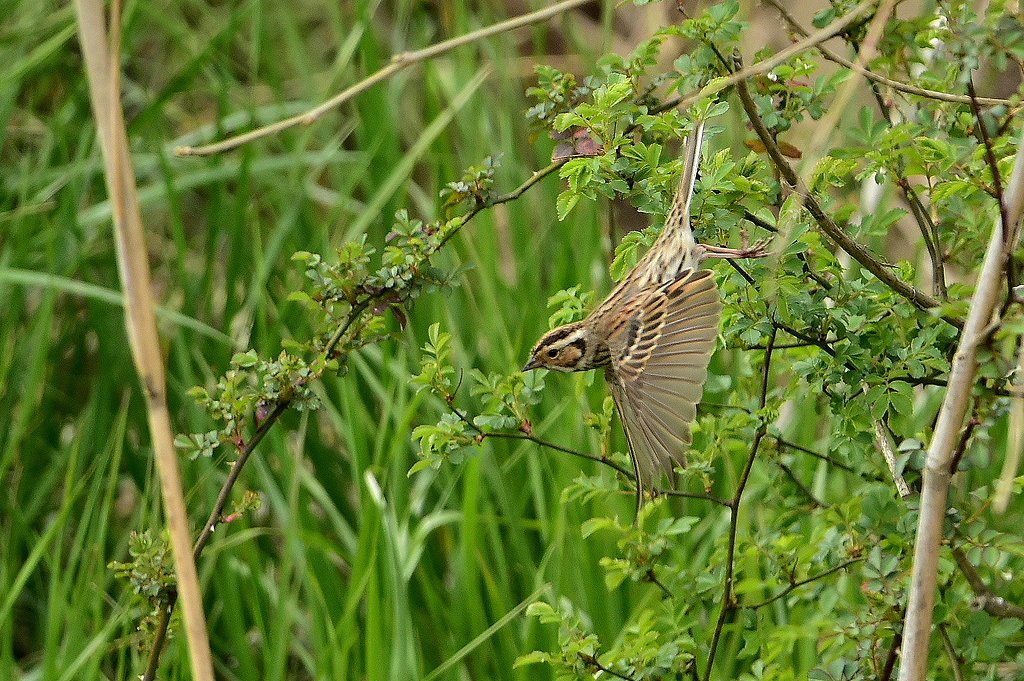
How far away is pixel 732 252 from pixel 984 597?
0.40m

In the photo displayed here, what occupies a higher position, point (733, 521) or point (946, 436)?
point (946, 436)

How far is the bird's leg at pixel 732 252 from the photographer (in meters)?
1.20

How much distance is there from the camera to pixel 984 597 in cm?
113

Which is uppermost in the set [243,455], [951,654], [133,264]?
[133,264]

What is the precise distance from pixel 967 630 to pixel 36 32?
242 cm

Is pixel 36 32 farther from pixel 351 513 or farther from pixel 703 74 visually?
pixel 703 74

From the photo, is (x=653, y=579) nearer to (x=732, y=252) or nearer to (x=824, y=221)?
(x=732, y=252)

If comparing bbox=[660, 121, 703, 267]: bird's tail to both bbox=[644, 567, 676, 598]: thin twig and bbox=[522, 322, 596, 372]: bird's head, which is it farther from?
bbox=[644, 567, 676, 598]: thin twig

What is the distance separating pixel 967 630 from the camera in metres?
1.22

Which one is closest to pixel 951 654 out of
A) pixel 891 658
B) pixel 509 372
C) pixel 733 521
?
pixel 891 658

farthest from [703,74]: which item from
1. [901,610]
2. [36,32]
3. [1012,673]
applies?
[36,32]

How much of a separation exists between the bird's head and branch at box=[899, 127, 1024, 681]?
519mm

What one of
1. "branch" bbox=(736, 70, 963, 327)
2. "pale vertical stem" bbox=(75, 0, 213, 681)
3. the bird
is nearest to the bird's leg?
the bird

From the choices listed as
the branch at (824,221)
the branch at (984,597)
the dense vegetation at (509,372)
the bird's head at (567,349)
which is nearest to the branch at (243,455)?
the dense vegetation at (509,372)
